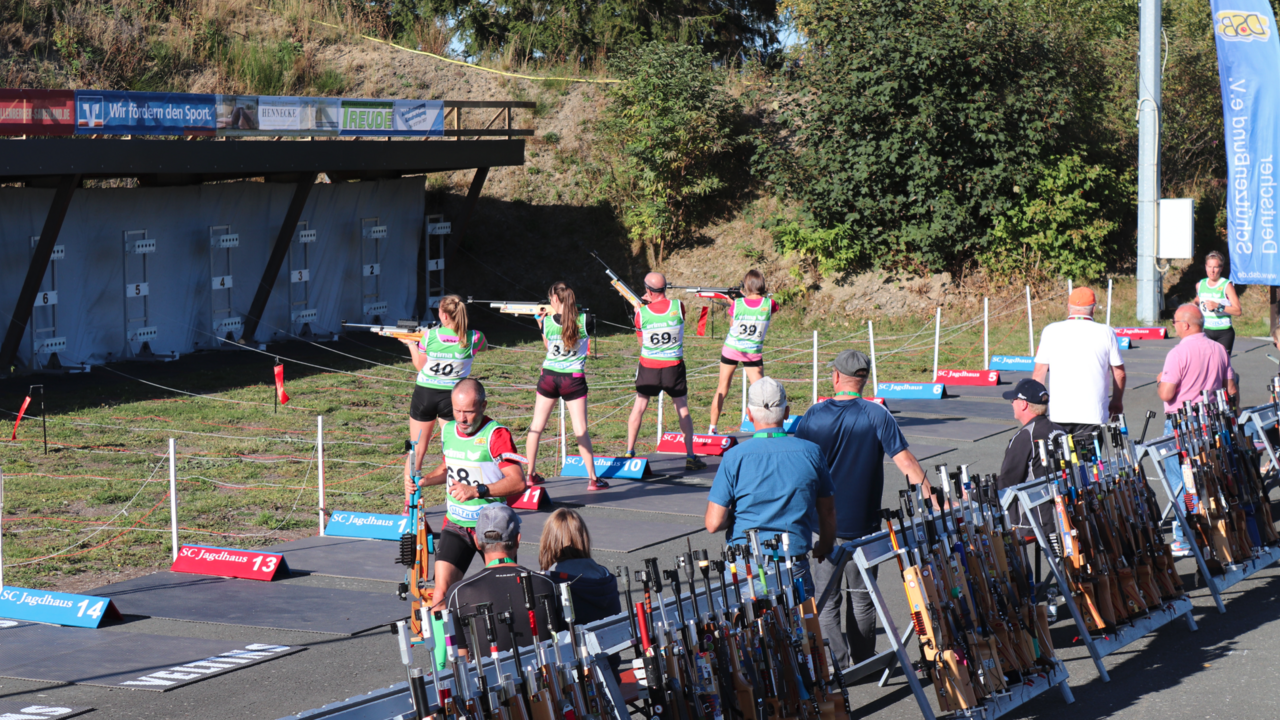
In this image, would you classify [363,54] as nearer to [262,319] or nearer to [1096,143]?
[262,319]

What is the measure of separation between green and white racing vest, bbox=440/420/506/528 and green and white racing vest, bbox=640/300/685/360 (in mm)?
4687

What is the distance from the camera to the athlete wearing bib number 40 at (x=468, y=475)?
615cm

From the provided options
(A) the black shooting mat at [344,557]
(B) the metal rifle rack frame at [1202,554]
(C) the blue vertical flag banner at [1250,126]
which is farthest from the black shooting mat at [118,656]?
(C) the blue vertical flag banner at [1250,126]

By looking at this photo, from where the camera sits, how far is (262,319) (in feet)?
71.5

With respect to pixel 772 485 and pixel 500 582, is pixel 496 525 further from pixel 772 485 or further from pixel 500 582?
pixel 772 485

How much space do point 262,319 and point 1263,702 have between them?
→ 1886 cm

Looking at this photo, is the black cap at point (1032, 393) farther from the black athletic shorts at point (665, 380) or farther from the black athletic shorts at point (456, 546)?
the black athletic shorts at point (665, 380)

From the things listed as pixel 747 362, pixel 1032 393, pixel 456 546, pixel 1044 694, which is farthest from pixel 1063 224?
pixel 456 546

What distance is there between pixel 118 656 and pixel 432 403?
3.53 m

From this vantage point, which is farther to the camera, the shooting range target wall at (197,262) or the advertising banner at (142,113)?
the shooting range target wall at (197,262)

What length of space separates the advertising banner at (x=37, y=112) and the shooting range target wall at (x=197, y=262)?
165 cm

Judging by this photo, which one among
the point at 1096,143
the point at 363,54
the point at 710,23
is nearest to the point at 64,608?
the point at 1096,143

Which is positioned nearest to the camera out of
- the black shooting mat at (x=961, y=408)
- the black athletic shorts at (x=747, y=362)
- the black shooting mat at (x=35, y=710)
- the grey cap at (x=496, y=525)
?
the grey cap at (x=496, y=525)

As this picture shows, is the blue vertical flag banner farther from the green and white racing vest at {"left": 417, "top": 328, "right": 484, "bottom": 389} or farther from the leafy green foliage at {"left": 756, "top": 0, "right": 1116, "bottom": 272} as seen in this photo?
the green and white racing vest at {"left": 417, "top": 328, "right": 484, "bottom": 389}
